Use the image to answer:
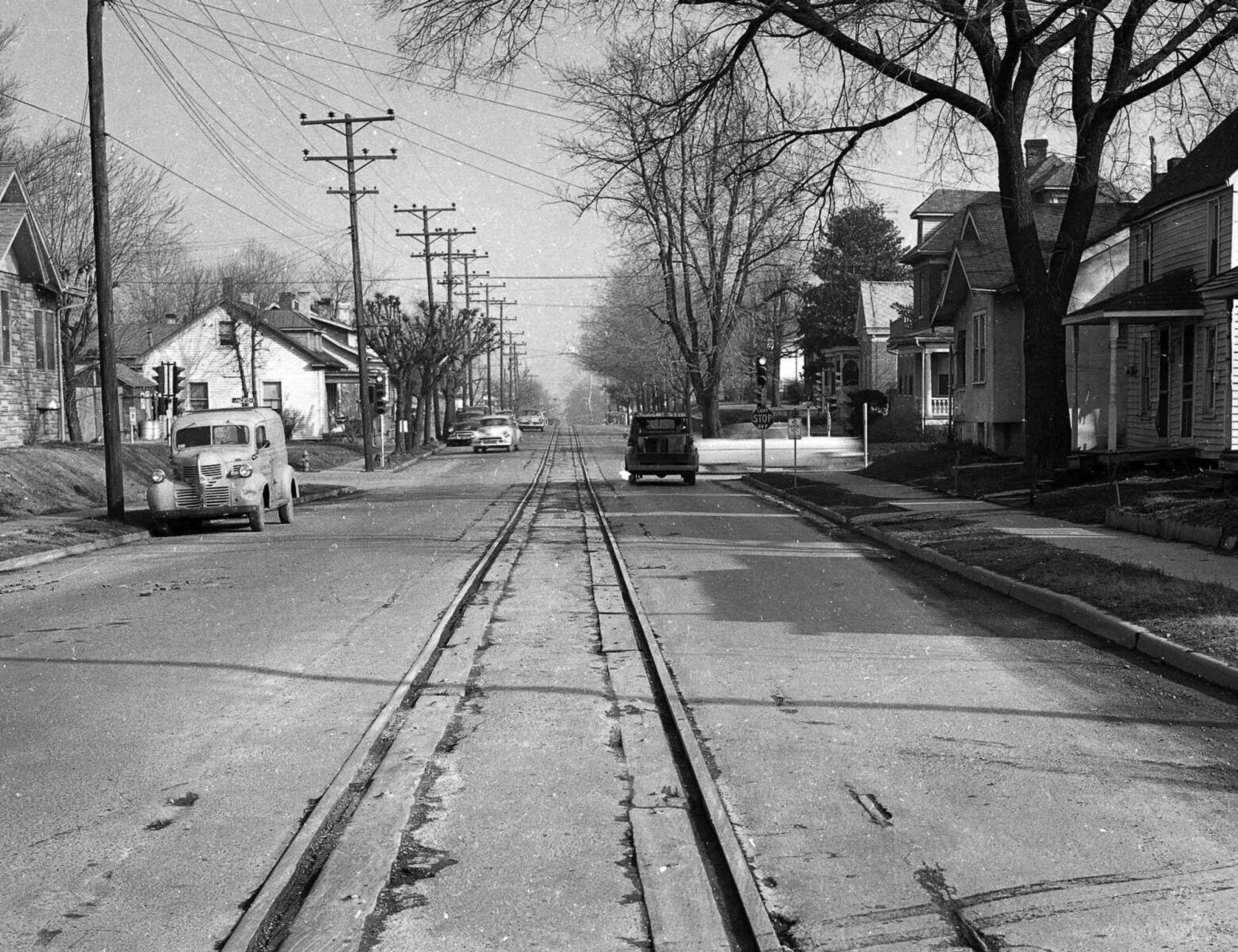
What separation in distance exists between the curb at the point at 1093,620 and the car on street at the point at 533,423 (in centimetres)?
8457

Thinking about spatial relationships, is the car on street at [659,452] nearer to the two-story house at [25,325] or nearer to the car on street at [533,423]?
the two-story house at [25,325]

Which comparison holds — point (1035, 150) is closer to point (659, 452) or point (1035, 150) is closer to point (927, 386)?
point (927, 386)

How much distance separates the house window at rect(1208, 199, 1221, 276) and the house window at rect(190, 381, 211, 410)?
5493 cm

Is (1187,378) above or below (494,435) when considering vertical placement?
above

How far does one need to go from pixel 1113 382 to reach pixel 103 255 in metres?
19.8

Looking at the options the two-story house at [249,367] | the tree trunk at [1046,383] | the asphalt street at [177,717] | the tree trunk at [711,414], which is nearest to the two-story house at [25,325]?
the asphalt street at [177,717]

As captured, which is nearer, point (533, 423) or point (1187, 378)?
point (1187, 378)

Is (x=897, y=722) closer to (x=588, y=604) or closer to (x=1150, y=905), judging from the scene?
(x=1150, y=905)

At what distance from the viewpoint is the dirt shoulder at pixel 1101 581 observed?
9.57m

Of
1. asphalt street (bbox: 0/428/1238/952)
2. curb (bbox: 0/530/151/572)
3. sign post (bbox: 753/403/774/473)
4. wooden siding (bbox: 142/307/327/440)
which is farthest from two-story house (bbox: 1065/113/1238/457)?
wooden siding (bbox: 142/307/327/440)

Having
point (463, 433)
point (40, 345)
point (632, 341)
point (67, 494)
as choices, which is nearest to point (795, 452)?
point (67, 494)

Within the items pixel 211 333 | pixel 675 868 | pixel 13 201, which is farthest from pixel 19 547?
pixel 211 333

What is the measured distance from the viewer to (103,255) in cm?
2192

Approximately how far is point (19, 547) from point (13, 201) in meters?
21.2
